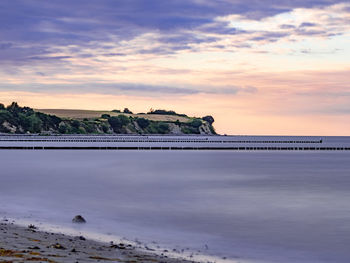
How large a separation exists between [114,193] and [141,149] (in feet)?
333

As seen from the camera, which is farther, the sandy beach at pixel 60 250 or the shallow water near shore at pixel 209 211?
the shallow water near shore at pixel 209 211

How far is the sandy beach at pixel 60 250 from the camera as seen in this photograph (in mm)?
12930

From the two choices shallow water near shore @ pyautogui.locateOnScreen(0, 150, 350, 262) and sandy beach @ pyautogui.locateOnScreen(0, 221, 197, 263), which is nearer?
sandy beach @ pyautogui.locateOnScreen(0, 221, 197, 263)

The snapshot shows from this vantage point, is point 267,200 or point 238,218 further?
point 267,200

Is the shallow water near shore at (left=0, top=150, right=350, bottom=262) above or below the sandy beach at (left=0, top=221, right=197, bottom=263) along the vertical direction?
below

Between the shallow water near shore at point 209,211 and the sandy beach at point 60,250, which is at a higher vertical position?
the sandy beach at point 60,250

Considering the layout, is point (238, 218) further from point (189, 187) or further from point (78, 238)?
point (189, 187)

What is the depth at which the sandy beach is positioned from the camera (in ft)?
42.4

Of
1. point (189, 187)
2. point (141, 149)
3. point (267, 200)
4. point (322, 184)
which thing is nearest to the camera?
point (267, 200)

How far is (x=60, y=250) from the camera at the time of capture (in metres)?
14.2

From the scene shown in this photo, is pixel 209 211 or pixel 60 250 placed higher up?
pixel 60 250

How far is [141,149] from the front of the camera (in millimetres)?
140750

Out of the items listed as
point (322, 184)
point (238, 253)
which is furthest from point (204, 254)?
point (322, 184)

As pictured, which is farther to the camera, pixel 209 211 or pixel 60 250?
pixel 209 211
